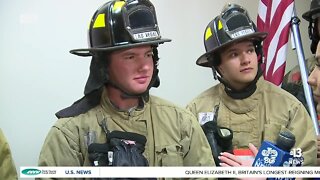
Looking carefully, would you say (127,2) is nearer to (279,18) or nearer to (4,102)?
(4,102)

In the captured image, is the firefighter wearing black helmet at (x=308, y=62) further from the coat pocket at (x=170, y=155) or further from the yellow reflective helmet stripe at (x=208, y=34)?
the coat pocket at (x=170, y=155)

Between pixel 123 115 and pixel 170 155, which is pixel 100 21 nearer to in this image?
pixel 123 115

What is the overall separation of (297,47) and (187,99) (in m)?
0.67

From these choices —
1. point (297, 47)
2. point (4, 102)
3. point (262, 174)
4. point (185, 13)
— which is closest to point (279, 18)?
point (297, 47)

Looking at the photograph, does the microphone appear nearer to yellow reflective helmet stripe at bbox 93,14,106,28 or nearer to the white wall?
yellow reflective helmet stripe at bbox 93,14,106,28

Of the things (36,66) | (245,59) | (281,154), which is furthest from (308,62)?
(36,66)

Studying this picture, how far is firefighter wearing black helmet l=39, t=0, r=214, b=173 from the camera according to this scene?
4.73ft

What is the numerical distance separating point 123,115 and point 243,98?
61 centimetres

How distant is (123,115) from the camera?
1538 mm

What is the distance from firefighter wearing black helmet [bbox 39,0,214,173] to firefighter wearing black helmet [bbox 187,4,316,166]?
0.84 feet

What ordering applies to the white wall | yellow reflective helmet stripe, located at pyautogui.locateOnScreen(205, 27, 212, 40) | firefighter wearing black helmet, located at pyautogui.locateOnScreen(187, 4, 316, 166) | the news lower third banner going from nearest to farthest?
1. the news lower third banner
2. firefighter wearing black helmet, located at pyautogui.locateOnScreen(187, 4, 316, 166)
3. yellow reflective helmet stripe, located at pyautogui.locateOnScreen(205, 27, 212, 40)
4. the white wall

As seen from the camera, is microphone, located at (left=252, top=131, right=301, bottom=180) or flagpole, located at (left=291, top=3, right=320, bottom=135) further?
flagpole, located at (left=291, top=3, right=320, bottom=135)

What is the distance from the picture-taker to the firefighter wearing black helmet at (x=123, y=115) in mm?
1441

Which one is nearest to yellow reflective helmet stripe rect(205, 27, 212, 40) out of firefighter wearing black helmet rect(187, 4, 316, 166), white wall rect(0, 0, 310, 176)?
firefighter wearing black helmet rect(187, 4, 316, 166)
